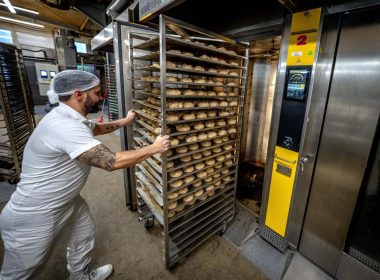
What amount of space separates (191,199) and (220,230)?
668 mm

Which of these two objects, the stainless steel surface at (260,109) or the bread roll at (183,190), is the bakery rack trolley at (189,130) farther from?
the stainless steel surface at (260,109)

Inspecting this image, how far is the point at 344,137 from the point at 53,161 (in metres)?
2.00

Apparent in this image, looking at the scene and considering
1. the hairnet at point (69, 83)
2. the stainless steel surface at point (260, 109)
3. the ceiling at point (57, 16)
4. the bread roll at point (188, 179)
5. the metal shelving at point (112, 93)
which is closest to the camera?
the hairnet at point (69, 83)

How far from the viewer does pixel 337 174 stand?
58.0 inches

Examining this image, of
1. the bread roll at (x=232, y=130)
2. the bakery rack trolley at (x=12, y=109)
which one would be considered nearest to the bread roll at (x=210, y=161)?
the bread roll at (x=232, y=130)

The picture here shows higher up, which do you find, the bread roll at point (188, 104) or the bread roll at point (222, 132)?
the bread roll at point (188, 104)

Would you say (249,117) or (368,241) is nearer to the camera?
(368,241)

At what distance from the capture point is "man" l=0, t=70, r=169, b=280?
1101 mm

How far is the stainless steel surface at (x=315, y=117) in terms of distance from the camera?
135 cm

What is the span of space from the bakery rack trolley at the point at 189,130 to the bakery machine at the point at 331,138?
44 centimetres

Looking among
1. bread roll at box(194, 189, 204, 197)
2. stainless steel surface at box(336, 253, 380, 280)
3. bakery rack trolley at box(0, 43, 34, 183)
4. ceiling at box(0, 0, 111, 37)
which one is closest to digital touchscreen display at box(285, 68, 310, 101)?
bread roll at box(194, 189, 204, 197)

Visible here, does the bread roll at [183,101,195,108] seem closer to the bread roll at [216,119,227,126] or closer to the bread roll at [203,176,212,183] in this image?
the bread roll at [216,119,227,126]

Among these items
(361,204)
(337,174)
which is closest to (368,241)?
(361,204)

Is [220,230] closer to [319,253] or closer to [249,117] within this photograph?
[319,253]
